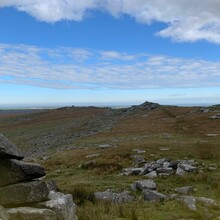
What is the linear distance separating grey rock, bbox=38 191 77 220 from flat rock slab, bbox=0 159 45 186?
1.07 metres

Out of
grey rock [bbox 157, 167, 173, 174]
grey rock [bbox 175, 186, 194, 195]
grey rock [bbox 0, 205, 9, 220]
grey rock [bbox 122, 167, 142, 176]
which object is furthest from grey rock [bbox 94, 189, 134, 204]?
grey rock [bbox 0, 205, 9, 220]

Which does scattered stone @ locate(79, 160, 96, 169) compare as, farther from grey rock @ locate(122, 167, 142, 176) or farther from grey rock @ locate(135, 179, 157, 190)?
grey rock @ locate(135, 179, 157, 190)

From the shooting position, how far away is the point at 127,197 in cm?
2031

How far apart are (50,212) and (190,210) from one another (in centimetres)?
580

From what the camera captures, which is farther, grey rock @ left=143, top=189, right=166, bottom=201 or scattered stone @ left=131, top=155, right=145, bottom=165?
scattered stone @ left=131, top=155, right=145, bottom=165

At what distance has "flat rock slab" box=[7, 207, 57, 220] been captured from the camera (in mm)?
11500

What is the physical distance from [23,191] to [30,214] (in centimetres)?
145

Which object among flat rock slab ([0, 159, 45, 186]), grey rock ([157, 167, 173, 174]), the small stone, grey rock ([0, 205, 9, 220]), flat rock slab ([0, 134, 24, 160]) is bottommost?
the small stone

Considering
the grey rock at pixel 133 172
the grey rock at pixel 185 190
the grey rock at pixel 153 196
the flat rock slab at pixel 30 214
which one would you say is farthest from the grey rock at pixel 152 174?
the flat rock slab at pixel 30 214

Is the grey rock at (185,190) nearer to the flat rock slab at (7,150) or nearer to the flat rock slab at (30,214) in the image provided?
the flat rock slab at (7,150)

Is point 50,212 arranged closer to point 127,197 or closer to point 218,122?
point 127,197

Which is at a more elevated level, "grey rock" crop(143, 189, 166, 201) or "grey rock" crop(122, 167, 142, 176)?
"grey rock" crop(143, 189, 166, 201)

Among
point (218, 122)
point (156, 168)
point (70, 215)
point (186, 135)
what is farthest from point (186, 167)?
point (218, 122)

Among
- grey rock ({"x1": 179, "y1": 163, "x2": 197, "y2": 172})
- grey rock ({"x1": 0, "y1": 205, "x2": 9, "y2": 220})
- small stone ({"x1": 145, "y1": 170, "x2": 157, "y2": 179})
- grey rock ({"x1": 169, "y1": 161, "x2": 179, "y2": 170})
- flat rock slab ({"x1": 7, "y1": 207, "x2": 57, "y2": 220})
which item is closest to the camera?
grey rock ({"x1": 0, "y1": 205, "x2": 9, "y2": 220})
